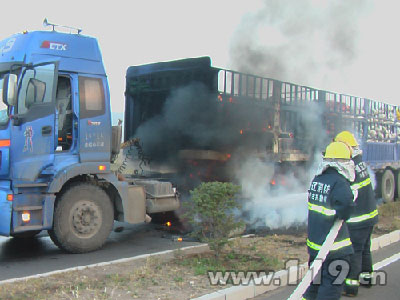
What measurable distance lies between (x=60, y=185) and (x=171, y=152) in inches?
121

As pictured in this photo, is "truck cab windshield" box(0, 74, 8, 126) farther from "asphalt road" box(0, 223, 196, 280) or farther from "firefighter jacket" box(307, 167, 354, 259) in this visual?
"firefighter jacket" box(307, 167, 354, 259)

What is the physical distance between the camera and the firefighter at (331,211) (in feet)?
13.4

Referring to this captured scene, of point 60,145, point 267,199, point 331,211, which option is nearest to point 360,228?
point 331,211

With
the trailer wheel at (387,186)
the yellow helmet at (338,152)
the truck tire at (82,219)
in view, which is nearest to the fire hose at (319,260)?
the yellow helmet at (338,152)

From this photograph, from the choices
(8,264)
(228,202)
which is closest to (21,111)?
(8,264)

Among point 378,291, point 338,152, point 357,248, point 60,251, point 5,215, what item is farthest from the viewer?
point 60,251

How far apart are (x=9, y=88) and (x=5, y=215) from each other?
1714 millimetres

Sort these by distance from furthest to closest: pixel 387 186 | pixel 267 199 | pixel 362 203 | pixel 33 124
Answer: pixel 387 186, pixel 267 199, pixel 33 124, pixel 362 203

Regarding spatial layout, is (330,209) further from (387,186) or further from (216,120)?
(387,186)

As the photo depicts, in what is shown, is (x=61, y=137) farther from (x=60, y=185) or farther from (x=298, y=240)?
(x=298, y=240)

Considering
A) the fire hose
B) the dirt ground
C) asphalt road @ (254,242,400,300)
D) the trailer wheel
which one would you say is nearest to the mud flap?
the dirt ground

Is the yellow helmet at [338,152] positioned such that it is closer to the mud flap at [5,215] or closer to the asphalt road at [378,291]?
the asphalt road at [378,291]

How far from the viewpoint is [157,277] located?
5.35m

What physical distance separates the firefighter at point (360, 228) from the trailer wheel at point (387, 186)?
9232 millimetres
